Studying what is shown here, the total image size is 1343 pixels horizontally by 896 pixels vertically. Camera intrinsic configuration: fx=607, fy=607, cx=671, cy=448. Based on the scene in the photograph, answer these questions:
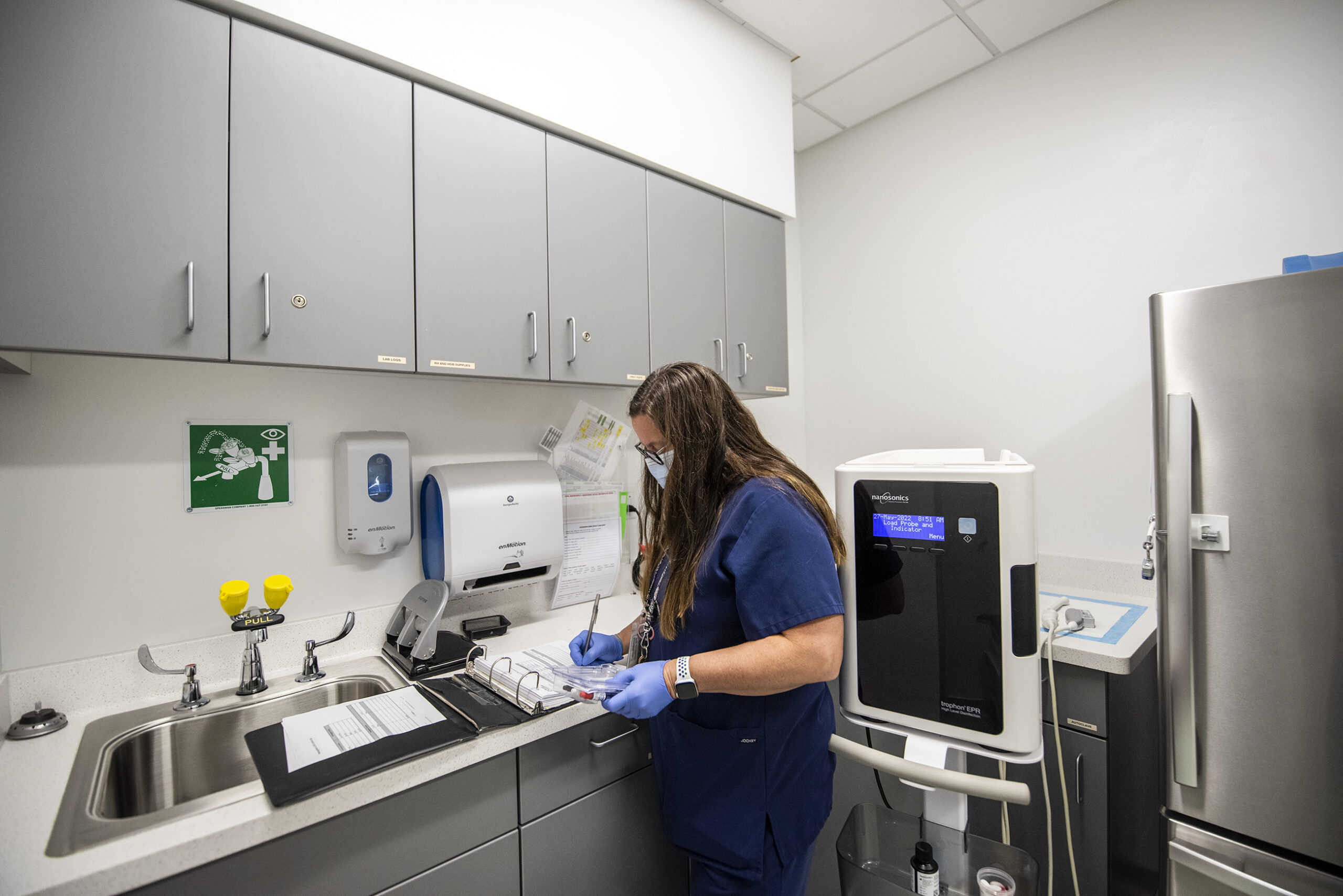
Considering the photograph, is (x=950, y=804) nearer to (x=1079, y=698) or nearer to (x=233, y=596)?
(x=1079, y=698)

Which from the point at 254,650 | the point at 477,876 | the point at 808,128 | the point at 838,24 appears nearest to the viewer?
the point at 477,876

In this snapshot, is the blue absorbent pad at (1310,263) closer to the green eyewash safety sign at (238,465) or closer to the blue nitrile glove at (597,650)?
the blue nitrile glove at (597,650)

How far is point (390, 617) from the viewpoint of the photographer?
1.67 m

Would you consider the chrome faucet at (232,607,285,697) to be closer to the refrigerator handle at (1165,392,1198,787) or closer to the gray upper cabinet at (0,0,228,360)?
the gray upper cabinet at (0,0,228,360)

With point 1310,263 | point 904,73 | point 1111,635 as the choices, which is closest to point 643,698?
point 1111,635

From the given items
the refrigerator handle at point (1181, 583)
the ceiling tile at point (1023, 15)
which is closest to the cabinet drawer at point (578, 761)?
the refrigerator handle at point (1181, 583)

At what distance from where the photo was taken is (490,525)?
5.49 feet

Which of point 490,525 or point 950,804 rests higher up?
point 490,525

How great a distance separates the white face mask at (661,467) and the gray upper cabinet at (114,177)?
852 millimetres

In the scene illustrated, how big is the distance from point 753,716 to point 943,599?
444mm

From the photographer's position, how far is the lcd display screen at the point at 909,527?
3.98 ft

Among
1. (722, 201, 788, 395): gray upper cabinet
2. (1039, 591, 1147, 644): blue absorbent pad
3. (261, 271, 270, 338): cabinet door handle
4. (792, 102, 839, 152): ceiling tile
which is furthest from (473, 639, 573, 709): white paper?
(792, 102, 839, 152): ceiling tile

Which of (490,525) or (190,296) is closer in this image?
(190,296)

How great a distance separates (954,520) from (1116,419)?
117 centimetres
